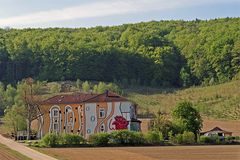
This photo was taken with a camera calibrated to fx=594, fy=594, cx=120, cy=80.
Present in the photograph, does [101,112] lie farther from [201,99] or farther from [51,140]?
[201,99]

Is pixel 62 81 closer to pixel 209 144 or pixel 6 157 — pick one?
pixel 209 144

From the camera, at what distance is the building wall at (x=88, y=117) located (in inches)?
3179

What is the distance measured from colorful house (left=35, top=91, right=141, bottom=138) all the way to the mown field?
2307cm

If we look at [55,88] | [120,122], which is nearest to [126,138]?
[120,122]

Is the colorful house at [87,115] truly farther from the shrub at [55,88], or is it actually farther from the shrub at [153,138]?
the shrub at [55,88]

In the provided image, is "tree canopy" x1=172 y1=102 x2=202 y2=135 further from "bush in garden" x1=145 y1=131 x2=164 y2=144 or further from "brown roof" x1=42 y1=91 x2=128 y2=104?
"brown roof" x1=42 y1=91 x2=128 y2=104

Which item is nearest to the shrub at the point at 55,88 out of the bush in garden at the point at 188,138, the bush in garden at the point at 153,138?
the bush in garden at the point at 153,138

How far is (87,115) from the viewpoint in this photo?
81688 mm

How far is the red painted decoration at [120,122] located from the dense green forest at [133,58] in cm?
6062

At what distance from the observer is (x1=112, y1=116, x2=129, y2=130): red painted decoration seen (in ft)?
264

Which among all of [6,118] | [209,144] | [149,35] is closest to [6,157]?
[209,144]

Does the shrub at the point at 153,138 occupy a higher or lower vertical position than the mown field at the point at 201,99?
lower

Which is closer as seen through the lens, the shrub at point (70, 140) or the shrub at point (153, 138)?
the shrub at point (70, 140)

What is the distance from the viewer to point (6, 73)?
14725 centimetres
